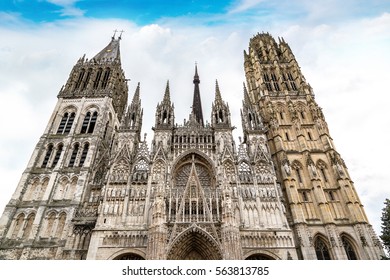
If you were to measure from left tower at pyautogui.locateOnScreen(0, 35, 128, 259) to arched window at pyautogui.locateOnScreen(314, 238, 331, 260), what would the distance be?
20.5 m

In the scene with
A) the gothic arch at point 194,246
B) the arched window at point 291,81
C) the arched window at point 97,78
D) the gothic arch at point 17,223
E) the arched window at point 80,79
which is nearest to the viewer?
the gothic arch at point 194,246

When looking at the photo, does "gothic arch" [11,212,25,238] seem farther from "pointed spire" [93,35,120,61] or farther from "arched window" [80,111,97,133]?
"pointed spire" [93,35,120,61]

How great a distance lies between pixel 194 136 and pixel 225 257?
1350cm

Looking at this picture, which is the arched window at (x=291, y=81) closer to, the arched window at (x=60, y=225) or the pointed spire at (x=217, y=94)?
the pointed spire at (x=217, y=94)

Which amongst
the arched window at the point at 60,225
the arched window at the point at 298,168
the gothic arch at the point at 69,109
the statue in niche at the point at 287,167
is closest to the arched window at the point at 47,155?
the gothic arch at the point at 69,109

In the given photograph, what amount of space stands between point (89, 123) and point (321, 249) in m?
28.5

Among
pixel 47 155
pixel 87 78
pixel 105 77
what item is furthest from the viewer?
pixel 105 77

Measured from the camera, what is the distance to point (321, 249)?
21969mm

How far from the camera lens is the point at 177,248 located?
62.6 feet

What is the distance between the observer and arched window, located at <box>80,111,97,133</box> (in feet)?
97.6

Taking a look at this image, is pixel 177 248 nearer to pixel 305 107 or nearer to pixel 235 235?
pixel 235 235

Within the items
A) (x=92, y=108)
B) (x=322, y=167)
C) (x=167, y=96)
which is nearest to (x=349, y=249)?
(x=322, y=167)

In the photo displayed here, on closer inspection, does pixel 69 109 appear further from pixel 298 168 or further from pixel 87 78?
pixel 298 168

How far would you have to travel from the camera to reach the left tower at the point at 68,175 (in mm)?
21328
